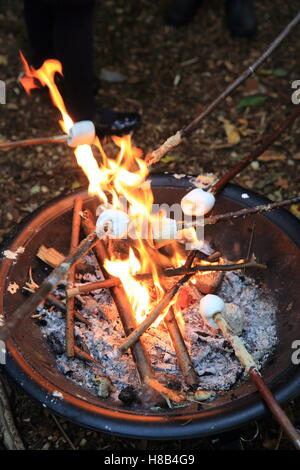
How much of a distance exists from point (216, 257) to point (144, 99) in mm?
2222

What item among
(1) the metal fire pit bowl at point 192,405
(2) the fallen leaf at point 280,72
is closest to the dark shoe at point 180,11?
(2) the fallen leaf at point 280,72

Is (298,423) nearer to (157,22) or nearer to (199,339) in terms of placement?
(199,339)

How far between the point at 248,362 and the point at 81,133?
3.83 feet

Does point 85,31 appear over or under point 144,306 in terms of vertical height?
over

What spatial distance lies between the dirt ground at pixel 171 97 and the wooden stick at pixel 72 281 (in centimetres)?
125

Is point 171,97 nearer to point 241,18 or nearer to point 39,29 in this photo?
point 241,18

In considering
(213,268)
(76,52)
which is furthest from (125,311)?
(76,52)

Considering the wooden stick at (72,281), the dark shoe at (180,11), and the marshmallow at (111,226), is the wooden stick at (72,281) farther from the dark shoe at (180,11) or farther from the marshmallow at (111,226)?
the dark shoe at (180,11)

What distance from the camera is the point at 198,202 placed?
243cm

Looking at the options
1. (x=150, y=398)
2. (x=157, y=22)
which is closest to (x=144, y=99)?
(x=157, y=22)

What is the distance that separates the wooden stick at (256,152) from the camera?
2.18m

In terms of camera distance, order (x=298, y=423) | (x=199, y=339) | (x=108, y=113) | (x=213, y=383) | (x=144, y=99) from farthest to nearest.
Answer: (x=144, y=99), (x=108, y=113), (x=298, y=423), (x=199, y=339), (x=213, y=383)

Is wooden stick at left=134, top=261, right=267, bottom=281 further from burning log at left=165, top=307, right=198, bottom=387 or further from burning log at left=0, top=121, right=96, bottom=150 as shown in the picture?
burning log at left=0, top=121, right=96, bottom=150

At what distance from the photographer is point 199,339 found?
2.45 metres
